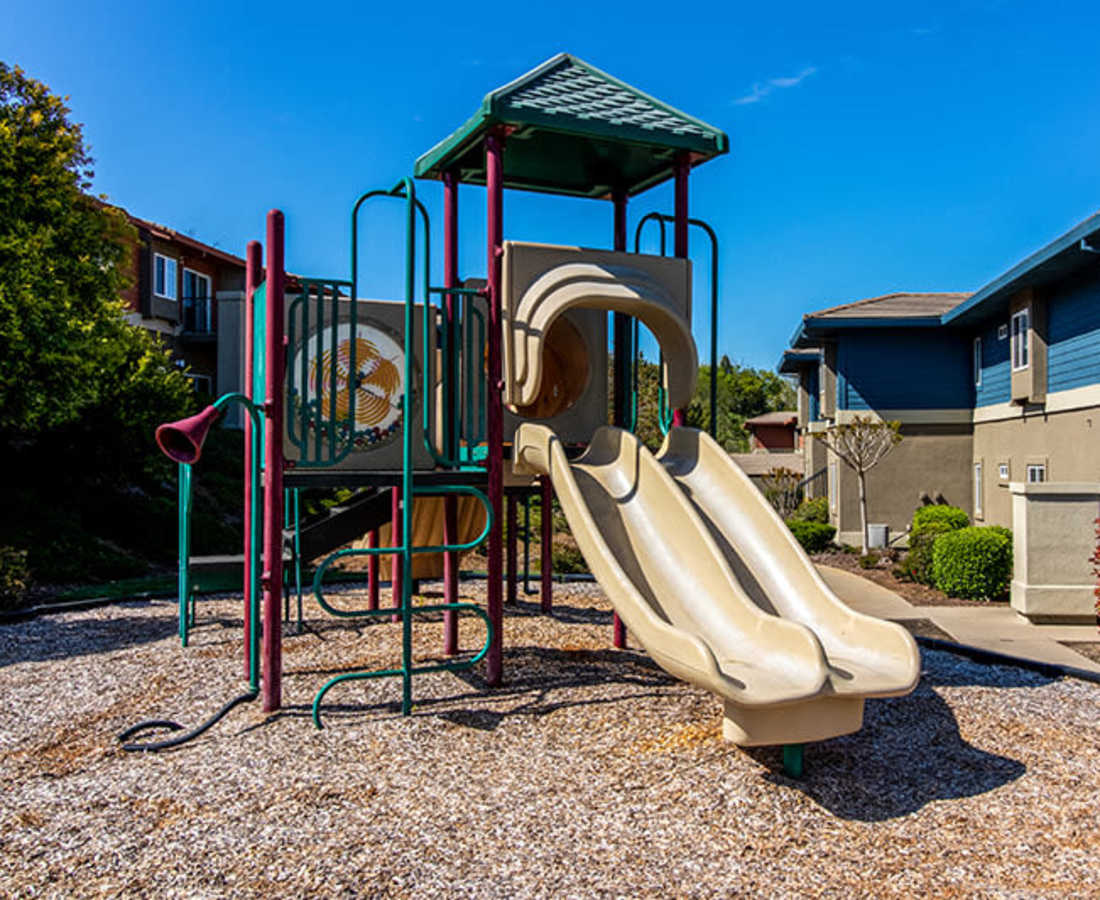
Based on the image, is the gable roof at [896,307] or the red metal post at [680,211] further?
the gable roof at [896,307]

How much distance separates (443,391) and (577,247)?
4.66 ft

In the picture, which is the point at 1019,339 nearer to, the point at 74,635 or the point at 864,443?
the point at 864,443

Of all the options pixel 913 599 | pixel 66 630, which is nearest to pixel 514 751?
pixel 66 630

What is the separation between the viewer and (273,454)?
239 inches

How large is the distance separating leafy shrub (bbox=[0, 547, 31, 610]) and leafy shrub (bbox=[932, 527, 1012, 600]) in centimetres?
1156

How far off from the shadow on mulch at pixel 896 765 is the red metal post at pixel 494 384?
2067 mm

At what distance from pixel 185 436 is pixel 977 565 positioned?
34.5 ft

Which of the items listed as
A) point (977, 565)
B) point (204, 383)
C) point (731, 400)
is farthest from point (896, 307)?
point (731, 400)

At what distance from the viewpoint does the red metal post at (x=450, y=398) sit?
658 centimetres

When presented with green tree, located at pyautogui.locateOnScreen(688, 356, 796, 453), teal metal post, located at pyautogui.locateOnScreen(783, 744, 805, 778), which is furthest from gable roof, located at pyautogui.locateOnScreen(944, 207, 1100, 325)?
green tree, located at pyautogui.locateOnScreen(688, 356, 796, 453)

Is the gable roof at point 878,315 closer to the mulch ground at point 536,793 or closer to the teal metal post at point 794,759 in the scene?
the mulch ground at point 536,793

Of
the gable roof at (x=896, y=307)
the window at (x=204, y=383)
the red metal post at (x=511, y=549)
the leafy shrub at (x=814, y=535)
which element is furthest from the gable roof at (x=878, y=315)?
the window at (x=204, y=383)

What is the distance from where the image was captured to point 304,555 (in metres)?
8.05

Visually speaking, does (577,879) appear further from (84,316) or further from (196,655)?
(84,316)
